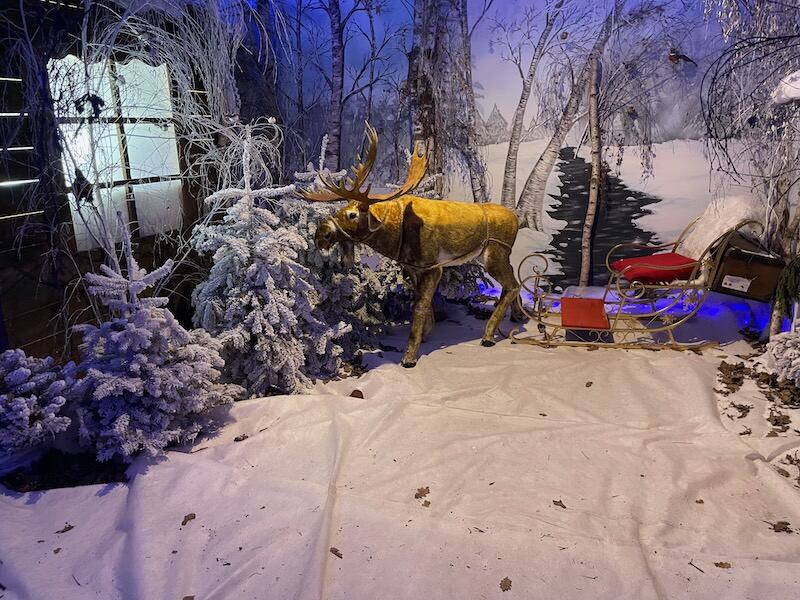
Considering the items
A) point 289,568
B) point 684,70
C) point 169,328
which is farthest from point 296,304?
point 684,70

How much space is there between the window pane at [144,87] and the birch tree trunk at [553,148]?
12.9ft

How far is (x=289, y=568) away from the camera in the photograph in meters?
2.46

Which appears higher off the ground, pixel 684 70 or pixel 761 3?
pixel 761 3

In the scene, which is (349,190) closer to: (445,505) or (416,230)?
(416,230)

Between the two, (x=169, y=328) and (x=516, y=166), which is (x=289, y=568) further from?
(x=516, y=166)

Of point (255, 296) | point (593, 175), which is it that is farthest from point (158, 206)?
point (593, 175)

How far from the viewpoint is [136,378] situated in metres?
3.18

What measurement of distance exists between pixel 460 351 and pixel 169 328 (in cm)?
269

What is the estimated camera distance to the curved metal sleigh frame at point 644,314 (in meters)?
4.79

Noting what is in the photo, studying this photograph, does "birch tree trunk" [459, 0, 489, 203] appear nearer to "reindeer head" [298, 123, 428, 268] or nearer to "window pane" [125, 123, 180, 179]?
"reindeer head" [298, 123, 428, 268]

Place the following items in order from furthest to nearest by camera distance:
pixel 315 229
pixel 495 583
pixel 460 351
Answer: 1. pixel 460 351
2. pixel 315 229
3. pixel 495 583

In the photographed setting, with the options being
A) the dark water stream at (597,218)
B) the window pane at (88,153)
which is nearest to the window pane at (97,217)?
the window pane at (88,153)

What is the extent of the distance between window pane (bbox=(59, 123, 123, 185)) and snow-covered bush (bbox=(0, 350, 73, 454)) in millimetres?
1241

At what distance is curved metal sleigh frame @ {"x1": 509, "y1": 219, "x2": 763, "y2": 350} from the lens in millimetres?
4785
